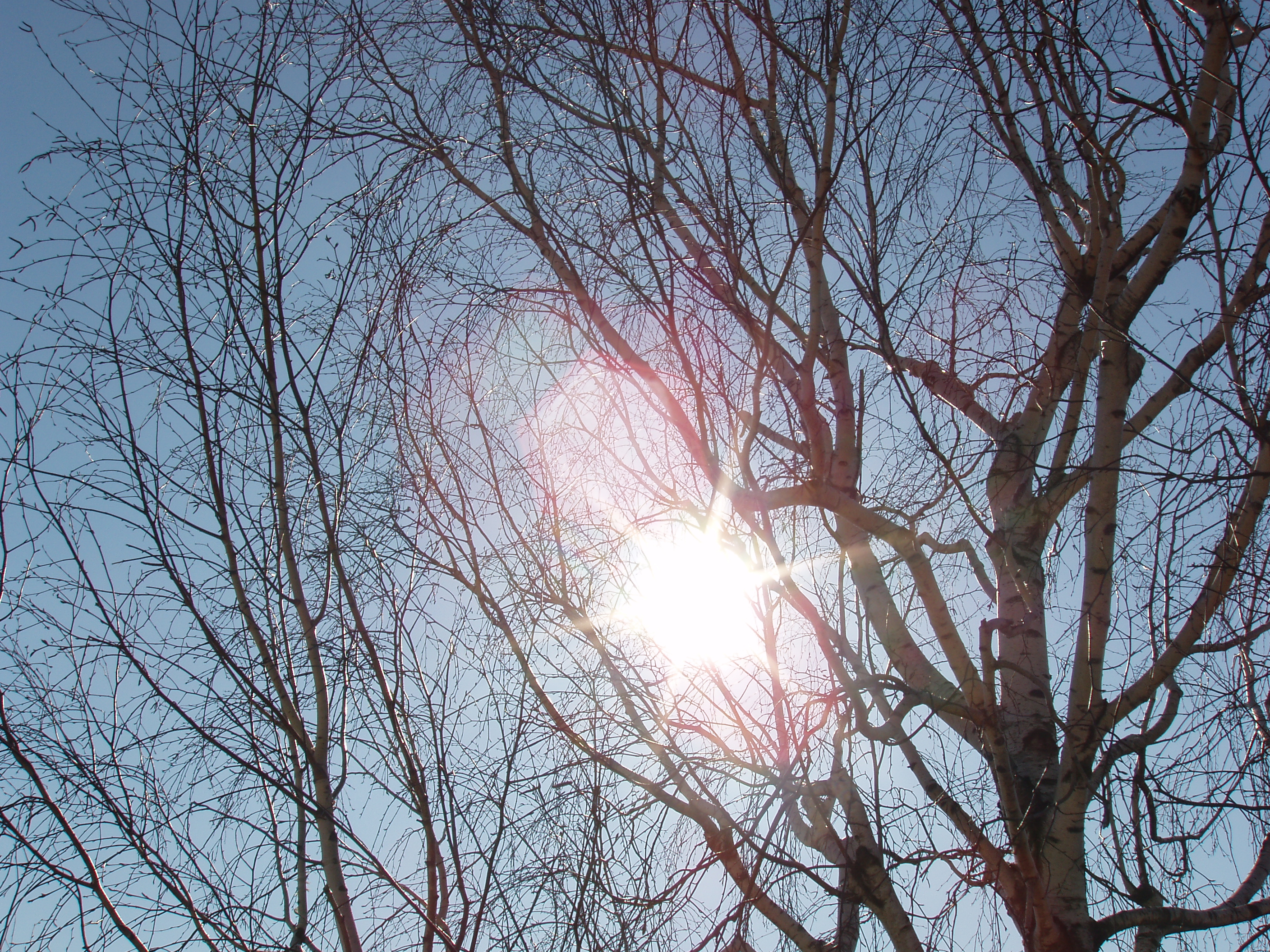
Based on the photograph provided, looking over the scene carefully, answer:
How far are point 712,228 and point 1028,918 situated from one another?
2198mm

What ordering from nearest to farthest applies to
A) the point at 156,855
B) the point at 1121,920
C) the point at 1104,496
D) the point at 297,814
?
the point at 156,855 < the point at 297,814 < the point at 1121,920 < the point at 1104,496

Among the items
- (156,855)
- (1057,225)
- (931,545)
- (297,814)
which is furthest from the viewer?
(1057,225)

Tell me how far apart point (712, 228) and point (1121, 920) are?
2270 mm

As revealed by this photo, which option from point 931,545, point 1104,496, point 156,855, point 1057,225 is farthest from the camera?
point 1057,225

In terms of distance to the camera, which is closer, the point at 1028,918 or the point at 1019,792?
the point at 1028,918

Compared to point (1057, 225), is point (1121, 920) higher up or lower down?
lower down

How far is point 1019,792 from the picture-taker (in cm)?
287

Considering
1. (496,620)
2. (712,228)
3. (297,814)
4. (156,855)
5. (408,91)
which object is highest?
(408,91)

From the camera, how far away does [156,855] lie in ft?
6.07

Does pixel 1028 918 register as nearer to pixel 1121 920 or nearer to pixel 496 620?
pixel 1121 920

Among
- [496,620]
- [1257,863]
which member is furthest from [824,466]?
[1257,863]

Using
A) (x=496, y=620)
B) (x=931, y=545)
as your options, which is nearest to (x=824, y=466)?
(x=931, y=545)

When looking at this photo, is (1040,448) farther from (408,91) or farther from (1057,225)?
(408,91)

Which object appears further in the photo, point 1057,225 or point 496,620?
point 1057,225
